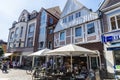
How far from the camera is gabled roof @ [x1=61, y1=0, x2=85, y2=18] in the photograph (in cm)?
1791

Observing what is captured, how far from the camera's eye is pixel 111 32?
12523 mm

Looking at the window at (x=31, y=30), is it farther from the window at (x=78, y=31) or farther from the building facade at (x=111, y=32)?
the building facade at (x=111, y=32)

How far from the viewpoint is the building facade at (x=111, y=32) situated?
11.9 m

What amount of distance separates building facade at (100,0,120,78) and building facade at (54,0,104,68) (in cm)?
93

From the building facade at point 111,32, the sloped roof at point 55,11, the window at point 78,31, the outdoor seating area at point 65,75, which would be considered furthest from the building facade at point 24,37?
the building facade at point 111,32

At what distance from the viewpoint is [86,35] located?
15562 millimetres

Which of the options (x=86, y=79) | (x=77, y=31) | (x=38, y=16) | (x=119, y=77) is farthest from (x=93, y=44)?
(x=38, y=16)

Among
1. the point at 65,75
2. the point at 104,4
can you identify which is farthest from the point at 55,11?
the point at 65,75

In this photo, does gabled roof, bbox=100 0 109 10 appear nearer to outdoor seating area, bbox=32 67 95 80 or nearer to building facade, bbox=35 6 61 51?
outdoor seating area, bbox=32 67 95 80

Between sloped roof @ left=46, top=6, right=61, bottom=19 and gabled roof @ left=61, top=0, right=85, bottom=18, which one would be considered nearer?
gabled roof @ left=61, top=0, right=85, bottom=18

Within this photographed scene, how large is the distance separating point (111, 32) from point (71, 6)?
8.70 meters

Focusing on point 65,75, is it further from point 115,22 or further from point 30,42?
point 30,42

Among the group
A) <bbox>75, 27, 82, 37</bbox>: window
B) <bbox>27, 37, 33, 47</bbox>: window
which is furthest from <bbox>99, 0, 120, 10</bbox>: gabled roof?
<bbox>27, 37, 33, 47</bbox>: window

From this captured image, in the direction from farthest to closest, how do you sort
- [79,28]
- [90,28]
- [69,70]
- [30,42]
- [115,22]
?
[30,42] < [79,28] < [90,28] < [115,22] < [69,70]
